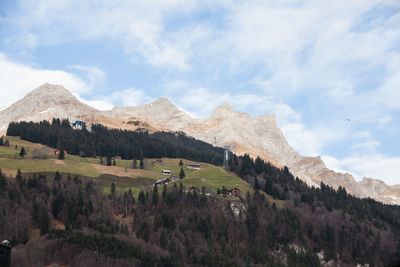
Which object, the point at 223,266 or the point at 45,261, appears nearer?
the point at 45,261

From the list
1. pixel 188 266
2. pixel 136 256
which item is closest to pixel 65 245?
pixel 136 256

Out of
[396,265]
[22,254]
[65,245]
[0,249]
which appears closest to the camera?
[396,265]

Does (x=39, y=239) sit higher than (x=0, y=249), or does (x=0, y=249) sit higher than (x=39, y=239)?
(x=0, y=249)

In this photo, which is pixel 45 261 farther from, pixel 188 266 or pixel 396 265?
pixel 396 265

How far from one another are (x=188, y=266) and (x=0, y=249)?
162238 mm

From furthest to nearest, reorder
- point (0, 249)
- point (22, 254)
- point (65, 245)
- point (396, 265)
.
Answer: point (65, 245)
point (22, 254)
point (0, 249)
point (396, 265)

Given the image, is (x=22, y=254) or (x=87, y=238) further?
(x=87, y=238)

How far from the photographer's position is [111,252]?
18950cm

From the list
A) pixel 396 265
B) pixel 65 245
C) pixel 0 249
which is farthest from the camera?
pixel 65 245

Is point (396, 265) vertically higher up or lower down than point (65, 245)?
higher up

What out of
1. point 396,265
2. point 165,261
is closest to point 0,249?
point 396,265

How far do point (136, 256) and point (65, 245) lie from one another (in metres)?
22.3

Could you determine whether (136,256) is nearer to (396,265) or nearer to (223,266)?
(223,266)

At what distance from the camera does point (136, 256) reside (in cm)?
19250
